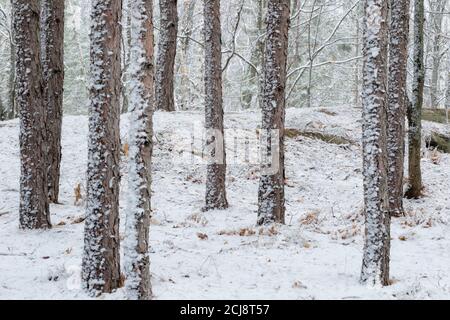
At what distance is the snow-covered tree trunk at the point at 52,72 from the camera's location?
32.7 feet

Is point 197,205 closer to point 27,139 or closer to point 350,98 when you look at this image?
point 27,139

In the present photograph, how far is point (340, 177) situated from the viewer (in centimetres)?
1388

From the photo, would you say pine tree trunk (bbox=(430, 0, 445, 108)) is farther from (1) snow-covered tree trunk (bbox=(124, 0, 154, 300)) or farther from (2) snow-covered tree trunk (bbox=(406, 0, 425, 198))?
(1) snow-covered tree trunk (bbox=(124, 0, 154, 300))

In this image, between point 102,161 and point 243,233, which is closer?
point 102,161

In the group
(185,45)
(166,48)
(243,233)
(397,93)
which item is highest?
(185,45)

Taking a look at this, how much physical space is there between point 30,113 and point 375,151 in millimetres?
5799

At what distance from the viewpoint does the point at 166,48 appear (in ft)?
53.3

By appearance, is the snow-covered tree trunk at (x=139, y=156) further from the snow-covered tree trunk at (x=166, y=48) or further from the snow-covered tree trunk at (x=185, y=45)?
the snow-covered tree trunk at (x=185, y=45)

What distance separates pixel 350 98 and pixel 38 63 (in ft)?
102

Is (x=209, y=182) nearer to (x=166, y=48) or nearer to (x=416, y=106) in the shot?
(x=416, y=106)

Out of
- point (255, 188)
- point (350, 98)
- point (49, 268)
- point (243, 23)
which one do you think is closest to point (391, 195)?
point (255, 188)

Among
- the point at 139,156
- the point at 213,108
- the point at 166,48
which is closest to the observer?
the point at 139,156

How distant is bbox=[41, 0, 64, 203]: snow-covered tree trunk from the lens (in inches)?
393

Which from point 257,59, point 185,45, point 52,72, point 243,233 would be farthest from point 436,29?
point 52,72
